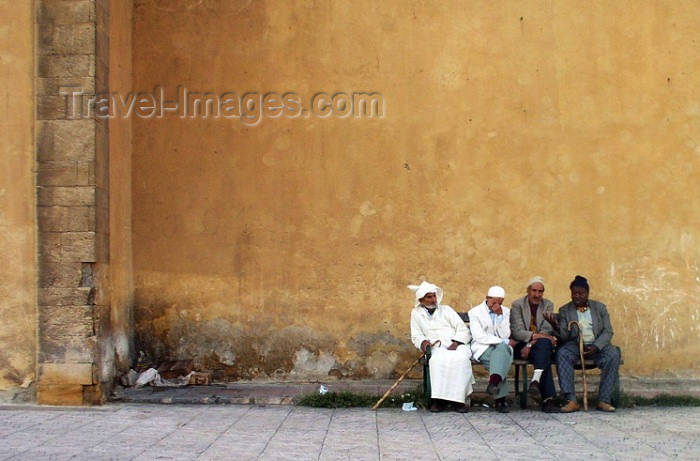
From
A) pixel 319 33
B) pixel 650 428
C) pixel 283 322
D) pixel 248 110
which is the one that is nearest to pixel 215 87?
pixel 248 110

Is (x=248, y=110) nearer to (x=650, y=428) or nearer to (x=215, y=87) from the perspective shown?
(x=215, y=87)

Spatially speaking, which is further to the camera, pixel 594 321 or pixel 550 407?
pixel 594 321

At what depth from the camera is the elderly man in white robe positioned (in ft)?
23.2

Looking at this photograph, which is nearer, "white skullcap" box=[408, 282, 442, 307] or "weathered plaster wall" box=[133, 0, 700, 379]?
"white skullcap" box=[408, 282, 442, 307]

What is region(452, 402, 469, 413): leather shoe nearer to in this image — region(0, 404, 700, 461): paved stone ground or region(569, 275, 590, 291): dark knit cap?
region(0, 404, 700, 461): paved stone ground

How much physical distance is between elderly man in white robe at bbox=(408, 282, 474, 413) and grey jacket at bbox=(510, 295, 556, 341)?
45 cm

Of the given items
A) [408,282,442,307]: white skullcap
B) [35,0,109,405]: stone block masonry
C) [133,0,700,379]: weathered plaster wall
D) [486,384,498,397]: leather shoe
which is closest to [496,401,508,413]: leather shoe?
[486,384,498,397]: leather shoe

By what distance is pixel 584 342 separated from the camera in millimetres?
7465

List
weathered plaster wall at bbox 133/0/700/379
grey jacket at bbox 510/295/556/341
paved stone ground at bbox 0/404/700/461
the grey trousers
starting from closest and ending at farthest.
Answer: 1. paved stone ground at bbox 0/404/700/461
2. the grey trousers
3. grey jacket at bbox 510/295/556/341
4. weathered plaster wall at bbox 133/0/700/379

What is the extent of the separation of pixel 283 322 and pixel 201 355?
2.89ft

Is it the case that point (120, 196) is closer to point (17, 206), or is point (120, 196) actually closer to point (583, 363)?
point (17, 206)

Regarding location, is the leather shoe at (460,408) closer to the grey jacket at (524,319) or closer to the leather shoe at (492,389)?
the leather shoe at (492,389)

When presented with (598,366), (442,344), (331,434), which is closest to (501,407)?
(442,344)

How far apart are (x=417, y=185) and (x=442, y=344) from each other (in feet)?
5.47
